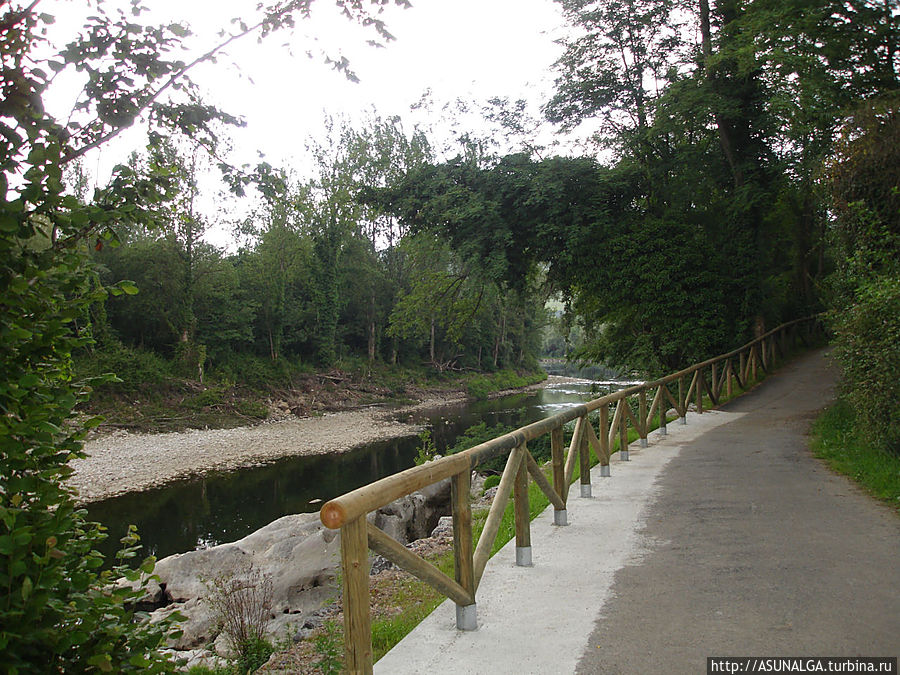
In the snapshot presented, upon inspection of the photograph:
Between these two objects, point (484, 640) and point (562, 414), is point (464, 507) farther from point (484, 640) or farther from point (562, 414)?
point (562, 414)

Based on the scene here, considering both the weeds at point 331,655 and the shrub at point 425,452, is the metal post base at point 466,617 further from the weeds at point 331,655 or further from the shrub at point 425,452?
the shrub at point 425,452

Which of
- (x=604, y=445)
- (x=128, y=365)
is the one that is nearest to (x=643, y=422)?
(x=604, y=445)

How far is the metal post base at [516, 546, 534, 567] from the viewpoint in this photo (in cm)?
488

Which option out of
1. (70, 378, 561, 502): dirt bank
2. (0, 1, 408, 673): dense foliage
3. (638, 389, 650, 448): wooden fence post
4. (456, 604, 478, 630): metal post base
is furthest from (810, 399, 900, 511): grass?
(70, 378, 561, 502): dirt bank

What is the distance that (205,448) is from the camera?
2317 centimetres

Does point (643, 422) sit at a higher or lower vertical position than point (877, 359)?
lower

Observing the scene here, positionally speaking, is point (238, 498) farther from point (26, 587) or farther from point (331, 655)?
point (26, 587)

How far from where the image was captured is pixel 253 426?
29.2m

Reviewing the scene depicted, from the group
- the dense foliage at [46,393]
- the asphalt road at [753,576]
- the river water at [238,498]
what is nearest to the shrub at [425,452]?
the river water at [238,498]

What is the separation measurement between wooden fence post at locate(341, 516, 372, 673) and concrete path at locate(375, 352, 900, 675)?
1.88 feet

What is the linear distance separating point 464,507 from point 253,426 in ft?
89.3

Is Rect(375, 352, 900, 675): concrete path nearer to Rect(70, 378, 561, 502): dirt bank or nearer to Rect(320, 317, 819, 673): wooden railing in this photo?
Rect(320, 317, 819, 673): wooden railing

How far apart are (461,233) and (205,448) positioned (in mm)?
12805

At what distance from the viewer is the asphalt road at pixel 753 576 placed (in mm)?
3414
